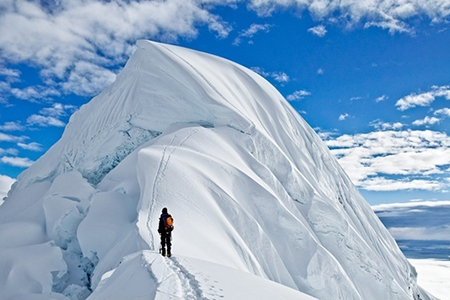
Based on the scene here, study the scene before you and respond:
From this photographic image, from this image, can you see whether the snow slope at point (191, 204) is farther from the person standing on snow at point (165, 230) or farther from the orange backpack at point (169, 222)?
the orange backpack at point (169, 222)

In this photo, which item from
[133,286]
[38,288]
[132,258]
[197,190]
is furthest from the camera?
[197,190]

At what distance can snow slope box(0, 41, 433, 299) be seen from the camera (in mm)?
9305

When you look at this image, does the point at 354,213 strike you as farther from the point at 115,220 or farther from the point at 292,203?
the point at 115,220

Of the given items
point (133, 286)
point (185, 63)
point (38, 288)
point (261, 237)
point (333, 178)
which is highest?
point (185, 63)

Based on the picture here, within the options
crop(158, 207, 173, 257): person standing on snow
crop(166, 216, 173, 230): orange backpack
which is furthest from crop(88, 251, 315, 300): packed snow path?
crop(166, 216, 173, 230): orange backpack

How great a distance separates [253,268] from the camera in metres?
11.1

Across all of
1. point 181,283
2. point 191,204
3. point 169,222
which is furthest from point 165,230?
point 191,204

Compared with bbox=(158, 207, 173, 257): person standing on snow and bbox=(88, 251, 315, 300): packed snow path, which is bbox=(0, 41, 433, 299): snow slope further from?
bbox=(158, 207, 173, 257): person standing on snow

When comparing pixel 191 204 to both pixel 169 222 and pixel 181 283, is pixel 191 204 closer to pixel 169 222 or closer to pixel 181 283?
pixel 169 222

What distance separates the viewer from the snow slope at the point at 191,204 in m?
9.30

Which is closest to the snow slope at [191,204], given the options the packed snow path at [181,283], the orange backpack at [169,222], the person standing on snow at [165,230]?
the packed snow path at [181,283]

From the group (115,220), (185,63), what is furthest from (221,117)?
(115,220)

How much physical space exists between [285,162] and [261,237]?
4.73 meters

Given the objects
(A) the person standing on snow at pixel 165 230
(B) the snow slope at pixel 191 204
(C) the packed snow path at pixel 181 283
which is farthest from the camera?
(B) the snow slope at pixel 191 204
